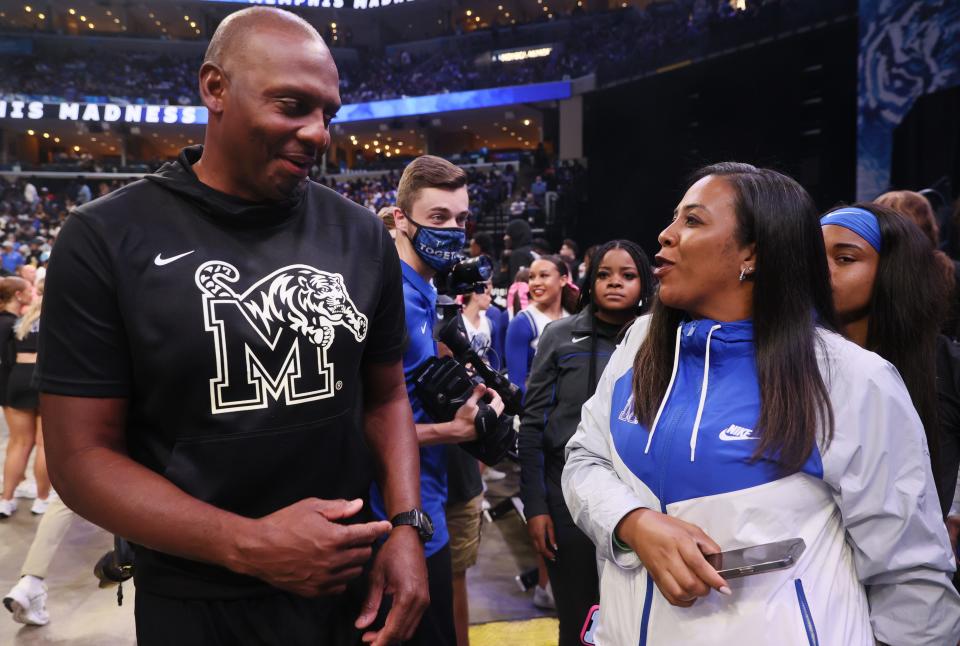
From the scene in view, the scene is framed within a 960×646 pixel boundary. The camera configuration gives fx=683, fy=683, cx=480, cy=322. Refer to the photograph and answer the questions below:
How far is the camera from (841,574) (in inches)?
48.8

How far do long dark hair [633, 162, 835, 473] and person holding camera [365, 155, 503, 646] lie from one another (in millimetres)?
770

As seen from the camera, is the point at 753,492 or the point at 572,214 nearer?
the point at 753,492

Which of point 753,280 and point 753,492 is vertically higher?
point 753,280

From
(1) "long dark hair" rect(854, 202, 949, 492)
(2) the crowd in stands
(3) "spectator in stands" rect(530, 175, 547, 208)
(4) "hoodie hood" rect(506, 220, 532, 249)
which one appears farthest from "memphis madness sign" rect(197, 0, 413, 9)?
(1) "long dark hair" rect(854, 202, 949, 492)

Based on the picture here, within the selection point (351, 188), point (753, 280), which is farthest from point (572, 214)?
point (753, 280)

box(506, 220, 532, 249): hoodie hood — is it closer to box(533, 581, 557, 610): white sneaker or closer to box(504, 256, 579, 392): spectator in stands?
box(504, 256, 579, 392): spectator in stands

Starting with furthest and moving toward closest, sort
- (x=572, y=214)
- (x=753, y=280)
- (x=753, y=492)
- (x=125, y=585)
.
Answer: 1. (x=572, y=214)
2. (x=125, y=585)
3. (x=753, y=280)
4. (x=753, y=492)

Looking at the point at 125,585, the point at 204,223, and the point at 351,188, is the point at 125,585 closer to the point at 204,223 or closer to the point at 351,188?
the point at 204,223

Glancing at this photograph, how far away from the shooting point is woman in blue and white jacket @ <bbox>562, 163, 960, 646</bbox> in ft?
3.94

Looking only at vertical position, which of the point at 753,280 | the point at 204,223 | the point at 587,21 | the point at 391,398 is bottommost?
the point at 391,398

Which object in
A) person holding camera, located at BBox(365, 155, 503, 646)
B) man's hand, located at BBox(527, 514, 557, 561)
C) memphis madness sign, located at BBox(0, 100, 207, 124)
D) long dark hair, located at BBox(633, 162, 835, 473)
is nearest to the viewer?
long dark hair, located at BBox(633, 162, 835, 473)

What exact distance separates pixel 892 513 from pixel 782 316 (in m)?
0.40

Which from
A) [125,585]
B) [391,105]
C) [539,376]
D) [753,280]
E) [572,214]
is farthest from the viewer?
[391,105]

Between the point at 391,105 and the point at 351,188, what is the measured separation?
12.2 feet
